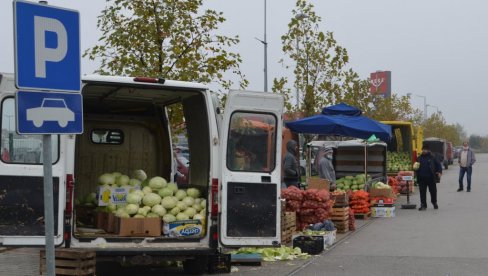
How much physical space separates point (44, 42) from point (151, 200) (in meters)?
3.77

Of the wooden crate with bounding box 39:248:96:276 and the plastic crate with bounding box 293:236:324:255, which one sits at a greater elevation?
the wooden crate with bounding box 39:248:96:276

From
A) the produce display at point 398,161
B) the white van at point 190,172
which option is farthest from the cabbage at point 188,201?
the produce display at point 398,161

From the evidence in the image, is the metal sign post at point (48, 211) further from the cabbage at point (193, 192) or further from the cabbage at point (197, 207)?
the cabbage at point (193, 192)

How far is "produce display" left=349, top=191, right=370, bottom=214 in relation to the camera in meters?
16.2

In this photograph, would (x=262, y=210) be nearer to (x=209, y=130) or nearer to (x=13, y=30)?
(x=209, y=130)

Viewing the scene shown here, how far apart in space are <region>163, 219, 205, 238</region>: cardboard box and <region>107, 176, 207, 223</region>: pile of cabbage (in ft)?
0.24

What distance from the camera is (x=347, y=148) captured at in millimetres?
20031

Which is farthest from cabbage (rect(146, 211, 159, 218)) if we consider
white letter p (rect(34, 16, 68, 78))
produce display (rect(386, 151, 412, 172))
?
produce display (rect(386, 151, 412, 172))

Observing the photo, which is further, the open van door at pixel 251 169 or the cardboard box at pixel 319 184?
the cardboard box at pixel 319 184

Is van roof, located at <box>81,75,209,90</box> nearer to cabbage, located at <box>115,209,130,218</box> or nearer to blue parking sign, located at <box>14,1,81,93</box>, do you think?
cabbage, located at <box>115,209,130,218</box>

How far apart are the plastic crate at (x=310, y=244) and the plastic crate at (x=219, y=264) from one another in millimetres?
2012

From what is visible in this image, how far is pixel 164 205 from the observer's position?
28.2 ft

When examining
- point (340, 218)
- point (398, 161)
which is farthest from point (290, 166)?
point (398, 161)

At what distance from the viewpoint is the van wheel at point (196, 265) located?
29.9 feet
